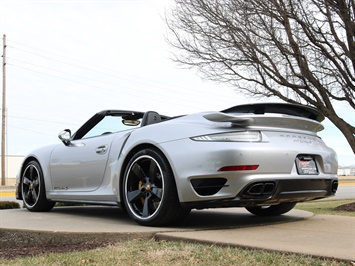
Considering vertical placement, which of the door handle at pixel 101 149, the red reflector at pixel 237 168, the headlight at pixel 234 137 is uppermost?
the headlight at pixel 234 137

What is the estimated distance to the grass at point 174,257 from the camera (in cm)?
305

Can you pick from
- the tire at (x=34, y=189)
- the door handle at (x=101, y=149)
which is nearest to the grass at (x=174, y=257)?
the door handle at (x=101, y=149)

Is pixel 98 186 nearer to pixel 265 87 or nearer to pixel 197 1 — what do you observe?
pixel 197 1

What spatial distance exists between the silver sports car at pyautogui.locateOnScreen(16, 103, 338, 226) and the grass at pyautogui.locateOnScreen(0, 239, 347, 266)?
777 mm

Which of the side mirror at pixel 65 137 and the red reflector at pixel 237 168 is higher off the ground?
the side mirror at pixel 65 137

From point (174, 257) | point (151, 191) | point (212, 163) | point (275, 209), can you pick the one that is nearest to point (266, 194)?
point (212, 163)

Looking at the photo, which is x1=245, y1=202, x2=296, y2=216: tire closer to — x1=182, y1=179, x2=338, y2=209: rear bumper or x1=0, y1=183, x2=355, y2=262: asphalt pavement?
x1=0, y1=183, x2=355, y2=262: asphalt pavement

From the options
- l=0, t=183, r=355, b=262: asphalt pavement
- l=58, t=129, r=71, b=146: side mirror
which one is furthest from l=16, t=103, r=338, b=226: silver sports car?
l=58, t=129, r=71, b=146: side mirror

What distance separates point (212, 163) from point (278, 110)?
1.08m

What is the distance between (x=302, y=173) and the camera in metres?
4.42

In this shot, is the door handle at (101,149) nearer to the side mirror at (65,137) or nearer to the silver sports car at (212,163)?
the silver sports car at (212,163)

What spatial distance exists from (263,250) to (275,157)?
1129 millimetres

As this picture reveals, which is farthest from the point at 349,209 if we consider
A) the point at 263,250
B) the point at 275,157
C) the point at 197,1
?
the point at 263,250

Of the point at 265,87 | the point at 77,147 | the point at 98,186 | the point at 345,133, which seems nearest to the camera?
the point at 98,186
